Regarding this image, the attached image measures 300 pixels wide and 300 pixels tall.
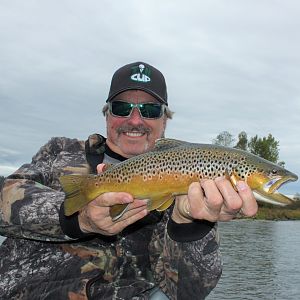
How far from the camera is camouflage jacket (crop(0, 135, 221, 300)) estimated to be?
14.1ft

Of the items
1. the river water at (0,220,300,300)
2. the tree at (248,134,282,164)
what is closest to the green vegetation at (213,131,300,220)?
the tree at (248,134,282,164)

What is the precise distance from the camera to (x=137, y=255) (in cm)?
474

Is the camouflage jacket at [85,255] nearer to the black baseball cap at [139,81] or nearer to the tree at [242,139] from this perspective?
the black baseball cap at [139,81]

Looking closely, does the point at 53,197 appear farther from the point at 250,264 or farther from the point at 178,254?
the point at 250,264

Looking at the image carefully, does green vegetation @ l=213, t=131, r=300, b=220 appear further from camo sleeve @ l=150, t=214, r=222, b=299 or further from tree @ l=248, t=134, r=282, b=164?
camo sleeve @ l=150, t=214, r=222, b=299

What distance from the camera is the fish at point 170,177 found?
3672 mm

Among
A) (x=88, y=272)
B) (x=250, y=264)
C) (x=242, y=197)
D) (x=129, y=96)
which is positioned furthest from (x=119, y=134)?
(x=250, y=264)

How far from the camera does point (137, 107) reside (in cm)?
522

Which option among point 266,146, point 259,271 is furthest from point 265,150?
point 259,271

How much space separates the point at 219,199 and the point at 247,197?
21 cm

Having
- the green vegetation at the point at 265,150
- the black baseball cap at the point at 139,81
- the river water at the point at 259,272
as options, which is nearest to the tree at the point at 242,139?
the green vegetation at the point at 265,150

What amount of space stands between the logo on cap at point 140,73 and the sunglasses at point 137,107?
30 cm

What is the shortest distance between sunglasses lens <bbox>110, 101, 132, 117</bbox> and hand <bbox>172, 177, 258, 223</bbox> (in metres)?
1.76

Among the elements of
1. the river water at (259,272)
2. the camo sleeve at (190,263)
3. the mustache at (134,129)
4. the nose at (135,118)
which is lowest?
the river water at (259,272)
